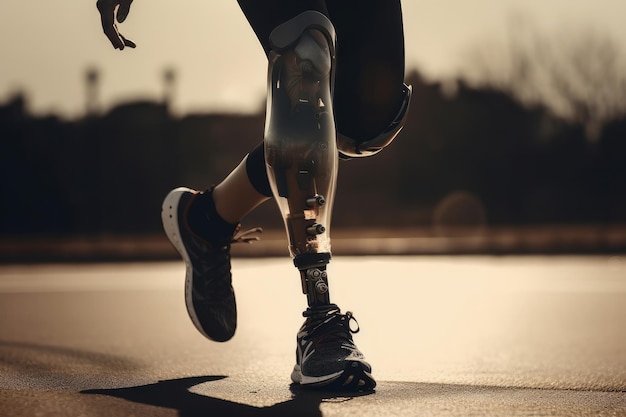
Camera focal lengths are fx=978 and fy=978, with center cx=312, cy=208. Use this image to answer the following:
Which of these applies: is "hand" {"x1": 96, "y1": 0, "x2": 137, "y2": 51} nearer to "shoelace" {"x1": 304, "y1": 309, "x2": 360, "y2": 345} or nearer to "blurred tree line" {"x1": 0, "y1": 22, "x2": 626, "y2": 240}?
"shoelace" {"x1": 304, "y1": 309, "x2": 360, "y2": 345}

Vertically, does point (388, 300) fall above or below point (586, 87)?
below

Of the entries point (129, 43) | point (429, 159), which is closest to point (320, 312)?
point (129, 43)

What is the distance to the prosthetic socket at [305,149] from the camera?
7.01 feet

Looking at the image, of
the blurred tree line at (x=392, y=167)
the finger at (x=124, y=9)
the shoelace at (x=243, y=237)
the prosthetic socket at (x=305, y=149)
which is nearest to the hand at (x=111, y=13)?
the finger at (x=124, y=9)

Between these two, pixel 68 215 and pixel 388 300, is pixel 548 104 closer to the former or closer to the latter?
pixel 68 215

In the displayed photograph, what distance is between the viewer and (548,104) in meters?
35.2

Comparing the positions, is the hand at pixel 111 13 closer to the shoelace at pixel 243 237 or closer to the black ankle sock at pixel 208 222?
the black ankle sock at pixel 208 222

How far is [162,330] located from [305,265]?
1.72 m

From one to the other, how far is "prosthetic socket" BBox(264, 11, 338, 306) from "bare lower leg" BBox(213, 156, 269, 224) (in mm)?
374

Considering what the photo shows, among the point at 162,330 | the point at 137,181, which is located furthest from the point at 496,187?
the point at 162,330

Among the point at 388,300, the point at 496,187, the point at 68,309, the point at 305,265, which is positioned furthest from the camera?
the point at 496,187

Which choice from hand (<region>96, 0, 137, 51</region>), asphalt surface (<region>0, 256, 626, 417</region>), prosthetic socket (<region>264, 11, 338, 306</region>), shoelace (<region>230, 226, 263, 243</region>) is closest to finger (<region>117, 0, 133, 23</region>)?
hand (<region>96, 0, 137, 51</region>)

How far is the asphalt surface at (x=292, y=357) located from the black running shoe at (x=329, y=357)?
5cm

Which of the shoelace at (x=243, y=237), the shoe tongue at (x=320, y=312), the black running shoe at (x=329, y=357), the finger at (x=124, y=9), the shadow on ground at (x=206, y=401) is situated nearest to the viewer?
the shadow on ground at (x=206, y=401)
